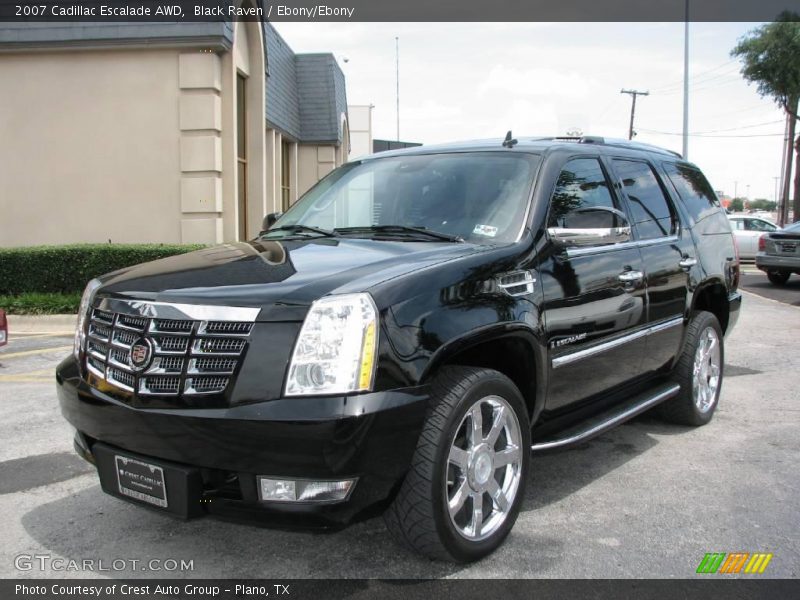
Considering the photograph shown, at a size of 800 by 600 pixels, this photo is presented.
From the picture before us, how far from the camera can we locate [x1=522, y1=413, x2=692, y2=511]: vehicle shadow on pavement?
4148 millimetres

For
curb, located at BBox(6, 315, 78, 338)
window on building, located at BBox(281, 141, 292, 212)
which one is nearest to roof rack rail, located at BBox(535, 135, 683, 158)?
curb, located at BBox(6, 315, 78, 338)

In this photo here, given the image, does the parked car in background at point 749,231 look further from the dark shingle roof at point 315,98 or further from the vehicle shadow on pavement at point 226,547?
the vehicle shadow on pavement at point 226,547

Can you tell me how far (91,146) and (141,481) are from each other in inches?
444

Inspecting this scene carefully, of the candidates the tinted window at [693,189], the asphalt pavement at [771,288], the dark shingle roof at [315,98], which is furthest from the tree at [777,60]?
the tinted window at [693,189]

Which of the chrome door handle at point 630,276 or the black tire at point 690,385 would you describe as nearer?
the chrome door handle at point 630,276

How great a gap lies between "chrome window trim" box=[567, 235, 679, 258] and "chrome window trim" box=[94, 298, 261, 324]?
6.13 ft

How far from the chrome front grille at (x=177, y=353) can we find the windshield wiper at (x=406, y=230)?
128 centimetres

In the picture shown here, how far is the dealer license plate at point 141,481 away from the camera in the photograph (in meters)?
2.86

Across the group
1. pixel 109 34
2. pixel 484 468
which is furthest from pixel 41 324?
pixel 484 468

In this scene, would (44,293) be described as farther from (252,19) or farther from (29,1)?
(252,19)

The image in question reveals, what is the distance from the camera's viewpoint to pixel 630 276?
4332 millimetres

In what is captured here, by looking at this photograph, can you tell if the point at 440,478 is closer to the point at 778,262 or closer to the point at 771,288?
the point at 778,262

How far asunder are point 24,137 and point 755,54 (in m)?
33.4

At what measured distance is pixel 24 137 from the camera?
1289cm
